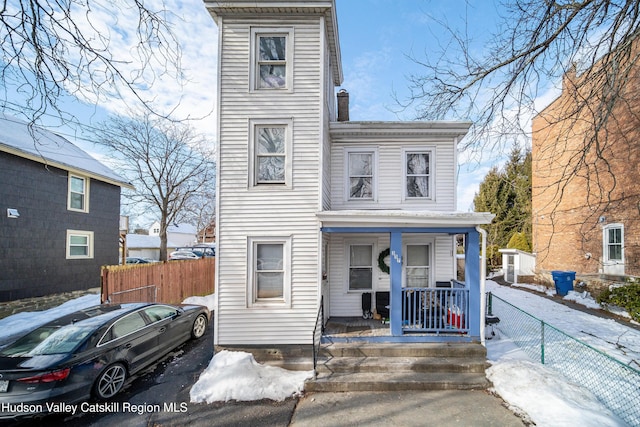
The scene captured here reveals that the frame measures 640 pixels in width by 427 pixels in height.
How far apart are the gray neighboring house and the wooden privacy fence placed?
291cm

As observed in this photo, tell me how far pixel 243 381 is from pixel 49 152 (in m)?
12.0

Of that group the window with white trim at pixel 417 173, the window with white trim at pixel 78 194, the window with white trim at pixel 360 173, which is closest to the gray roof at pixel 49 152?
the window with white trim at pixel 78 194

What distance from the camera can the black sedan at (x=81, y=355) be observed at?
4.11m

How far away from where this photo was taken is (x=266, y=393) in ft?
16.0

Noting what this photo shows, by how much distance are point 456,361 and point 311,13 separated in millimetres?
8006

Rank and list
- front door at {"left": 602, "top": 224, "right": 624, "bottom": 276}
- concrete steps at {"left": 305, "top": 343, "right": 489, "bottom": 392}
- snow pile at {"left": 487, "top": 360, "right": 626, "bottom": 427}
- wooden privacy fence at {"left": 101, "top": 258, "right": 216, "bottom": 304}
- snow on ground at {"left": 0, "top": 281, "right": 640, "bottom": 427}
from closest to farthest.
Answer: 1. snow pile at {"left": 487, "top": 360, "right": 626, "bottom": 427}
2. snow on ground at {"left": 0, "top": 281, "right": 640, "bottom": 427}
3. concrete steps at {"left": 305, "top": 343, "right": 489, "bottom": 392}
4. wooden privacy fence at {"left": 101, "top": 258, "right": 216, "bottom": 304}
5. front door at {"left": 602, "top": 224, "right": 624, "bottom": 276}

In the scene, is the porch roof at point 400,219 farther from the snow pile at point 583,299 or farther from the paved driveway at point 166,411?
the snow pile at point 583,299

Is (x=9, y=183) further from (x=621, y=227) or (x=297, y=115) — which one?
(x=621, y=227)

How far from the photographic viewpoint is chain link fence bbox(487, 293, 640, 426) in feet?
14.3

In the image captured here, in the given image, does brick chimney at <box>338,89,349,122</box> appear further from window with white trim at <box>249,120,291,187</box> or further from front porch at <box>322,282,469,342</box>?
front porch at <box>322,282,469,342</box>

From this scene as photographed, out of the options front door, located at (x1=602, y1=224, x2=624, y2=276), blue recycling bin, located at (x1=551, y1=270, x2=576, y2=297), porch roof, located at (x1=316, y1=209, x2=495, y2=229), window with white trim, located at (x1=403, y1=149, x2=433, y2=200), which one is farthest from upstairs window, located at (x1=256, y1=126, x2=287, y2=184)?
blue recycling bin, located at (x1=551, y1=270, x2=576, y2=297)

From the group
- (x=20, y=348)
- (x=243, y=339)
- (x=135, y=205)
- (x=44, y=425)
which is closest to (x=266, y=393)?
(x=243, y=339)

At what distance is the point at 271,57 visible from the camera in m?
6.55

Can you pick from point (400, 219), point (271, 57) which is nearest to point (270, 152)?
point (271, 57)
